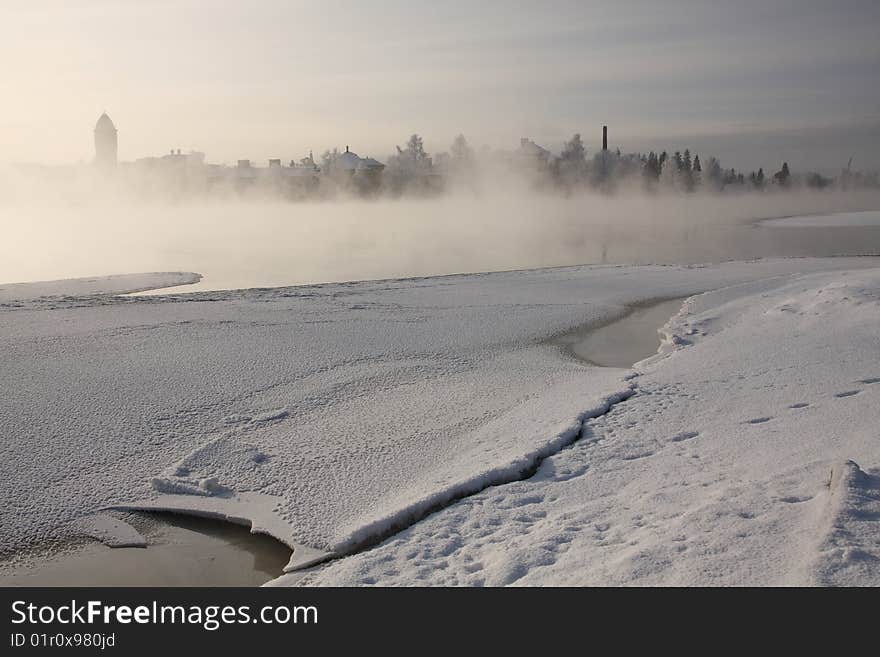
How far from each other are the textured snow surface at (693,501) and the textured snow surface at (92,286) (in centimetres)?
1020

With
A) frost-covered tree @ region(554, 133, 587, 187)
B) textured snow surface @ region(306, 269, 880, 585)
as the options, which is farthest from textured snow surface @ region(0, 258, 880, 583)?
frost-covered tree @ region(554, 133, 587, 187)

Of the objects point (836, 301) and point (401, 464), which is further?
point (836, 301)

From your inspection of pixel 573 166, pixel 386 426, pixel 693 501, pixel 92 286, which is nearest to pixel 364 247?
pixel 92 286

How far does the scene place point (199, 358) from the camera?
784 centimetres

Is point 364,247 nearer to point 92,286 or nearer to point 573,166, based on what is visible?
point 92,286

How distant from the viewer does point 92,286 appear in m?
15.0

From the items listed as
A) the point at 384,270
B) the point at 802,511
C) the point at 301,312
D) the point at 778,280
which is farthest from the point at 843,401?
the point at 384,270

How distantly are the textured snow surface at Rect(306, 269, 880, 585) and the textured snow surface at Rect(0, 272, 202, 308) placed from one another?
10.2m

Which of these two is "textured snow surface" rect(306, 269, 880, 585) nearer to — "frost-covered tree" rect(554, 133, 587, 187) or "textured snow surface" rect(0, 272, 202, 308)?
"textured snow surface" rect(0, 272, 202, 308)

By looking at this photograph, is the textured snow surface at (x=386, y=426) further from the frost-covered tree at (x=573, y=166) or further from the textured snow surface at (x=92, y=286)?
the frost-covered tree at (x=573, y=166)

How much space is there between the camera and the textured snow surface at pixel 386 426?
13.7 feet

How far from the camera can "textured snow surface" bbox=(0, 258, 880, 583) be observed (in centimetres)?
418
